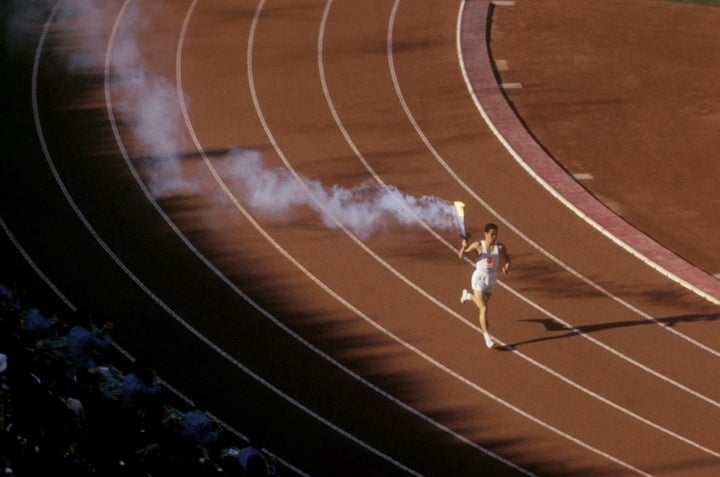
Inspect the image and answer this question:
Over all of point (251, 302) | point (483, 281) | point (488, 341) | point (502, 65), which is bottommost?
point (251, 302)

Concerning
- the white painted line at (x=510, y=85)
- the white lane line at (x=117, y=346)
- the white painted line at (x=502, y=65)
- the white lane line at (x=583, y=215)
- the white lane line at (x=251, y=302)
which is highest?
the white painted line at (x=502, y=65)

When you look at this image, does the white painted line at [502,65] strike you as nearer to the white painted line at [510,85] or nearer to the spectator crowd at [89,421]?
the white painted line at [510,85]

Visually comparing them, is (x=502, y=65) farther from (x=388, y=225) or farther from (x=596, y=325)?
(x=596, y=325)

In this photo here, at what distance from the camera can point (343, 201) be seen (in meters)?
19.8

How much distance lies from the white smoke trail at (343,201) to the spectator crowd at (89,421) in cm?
521

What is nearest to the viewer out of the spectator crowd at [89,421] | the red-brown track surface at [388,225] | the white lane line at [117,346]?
the spectator crowd at [89,421]

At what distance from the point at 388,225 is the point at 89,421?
7463 millimetres

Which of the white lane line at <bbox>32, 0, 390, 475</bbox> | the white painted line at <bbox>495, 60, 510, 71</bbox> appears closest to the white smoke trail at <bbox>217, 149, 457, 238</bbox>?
the white lane line at <bbox>32, 0, 390, 475</bbox>

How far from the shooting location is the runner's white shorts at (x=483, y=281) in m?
16.3

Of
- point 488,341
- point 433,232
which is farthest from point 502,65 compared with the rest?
point 488,341

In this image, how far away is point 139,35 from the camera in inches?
978

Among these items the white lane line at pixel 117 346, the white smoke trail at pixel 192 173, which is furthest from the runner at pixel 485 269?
the white lane line at pixel 117 346

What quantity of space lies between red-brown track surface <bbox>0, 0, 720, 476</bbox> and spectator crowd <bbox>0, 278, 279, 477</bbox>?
1443mm

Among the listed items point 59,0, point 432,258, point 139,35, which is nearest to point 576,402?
point 432,258
